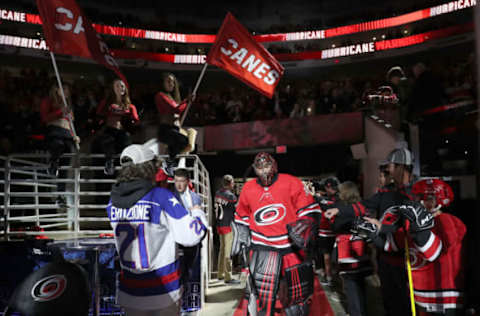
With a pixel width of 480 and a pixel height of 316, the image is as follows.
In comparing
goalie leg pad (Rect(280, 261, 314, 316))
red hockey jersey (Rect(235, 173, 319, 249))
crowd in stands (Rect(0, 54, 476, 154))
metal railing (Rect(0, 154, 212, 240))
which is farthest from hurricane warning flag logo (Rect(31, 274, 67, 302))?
metal railing (Rect(0, 154, 212, 240))

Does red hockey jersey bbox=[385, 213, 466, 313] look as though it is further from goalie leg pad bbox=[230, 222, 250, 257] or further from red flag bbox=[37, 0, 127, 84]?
red flag bbox=[37, 0, 127, 84]

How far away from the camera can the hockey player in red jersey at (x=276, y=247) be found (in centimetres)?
349

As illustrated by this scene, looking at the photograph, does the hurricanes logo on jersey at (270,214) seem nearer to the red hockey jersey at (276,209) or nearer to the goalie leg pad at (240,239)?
the red hockey jersey at (276,209)

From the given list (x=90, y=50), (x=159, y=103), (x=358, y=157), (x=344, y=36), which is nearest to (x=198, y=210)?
(x=159, y=103)

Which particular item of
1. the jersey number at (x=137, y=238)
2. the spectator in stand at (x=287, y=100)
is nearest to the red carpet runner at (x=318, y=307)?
the jersey number at (x=137, y=238)

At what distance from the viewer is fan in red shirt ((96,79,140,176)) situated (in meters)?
5.10

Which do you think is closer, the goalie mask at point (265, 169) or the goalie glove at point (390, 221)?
the goalie glove at point (390, 221)

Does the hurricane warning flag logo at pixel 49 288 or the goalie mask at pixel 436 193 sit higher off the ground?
the goalie mask at pixel 436 193

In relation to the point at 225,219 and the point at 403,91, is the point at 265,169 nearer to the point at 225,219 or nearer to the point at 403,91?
the point at 403,91

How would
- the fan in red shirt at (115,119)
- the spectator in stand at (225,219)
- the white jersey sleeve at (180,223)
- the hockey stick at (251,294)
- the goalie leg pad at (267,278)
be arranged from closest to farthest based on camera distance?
the white jersey sleeve at (180,223), the goalie leg pad at (267,278), the hockey stick at (251,294), the fan in red shirt at (115,119), the spectator in stand at (225,219)

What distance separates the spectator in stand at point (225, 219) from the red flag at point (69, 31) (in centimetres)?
240

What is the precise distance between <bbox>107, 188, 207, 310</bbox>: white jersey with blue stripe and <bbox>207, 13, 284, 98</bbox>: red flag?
9.98 ft

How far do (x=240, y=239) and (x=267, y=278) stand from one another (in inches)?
19.0

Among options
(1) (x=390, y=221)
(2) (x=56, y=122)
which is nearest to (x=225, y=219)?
(2) (x=56, y=122)
